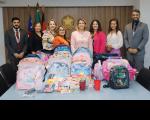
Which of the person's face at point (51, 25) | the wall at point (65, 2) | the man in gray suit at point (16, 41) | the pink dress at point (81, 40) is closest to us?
the pink dress at point (81, 40)

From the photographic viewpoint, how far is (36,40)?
4777 mm

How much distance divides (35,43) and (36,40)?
60 millimetres

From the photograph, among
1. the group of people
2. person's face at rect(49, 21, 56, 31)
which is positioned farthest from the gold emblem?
person's face at rect(49, 21, 56, 31)

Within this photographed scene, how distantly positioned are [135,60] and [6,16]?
325cm

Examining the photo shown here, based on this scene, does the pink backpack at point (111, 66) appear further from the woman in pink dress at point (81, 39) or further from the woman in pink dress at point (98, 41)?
the woman in pink dress at point (98, 41)

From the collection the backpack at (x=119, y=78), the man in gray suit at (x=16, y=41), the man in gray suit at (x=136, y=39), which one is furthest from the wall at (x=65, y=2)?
the backpack at (x=119, y=78)

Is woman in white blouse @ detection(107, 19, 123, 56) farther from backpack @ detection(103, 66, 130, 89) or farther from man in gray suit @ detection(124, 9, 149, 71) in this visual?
backpack @ detection(103, 66, 130, 89)

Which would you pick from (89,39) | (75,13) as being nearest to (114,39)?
(89,39)

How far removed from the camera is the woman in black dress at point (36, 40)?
15.6ft

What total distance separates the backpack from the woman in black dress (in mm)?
2231

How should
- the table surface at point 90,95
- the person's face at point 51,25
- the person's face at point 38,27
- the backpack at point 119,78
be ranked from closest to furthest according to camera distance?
1. the table surface at point 90,95
2. the backpack at point 119,78
3. the person's face at point 51,25
4. the person's face at point 38,27

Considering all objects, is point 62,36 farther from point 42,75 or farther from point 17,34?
point 42,75
